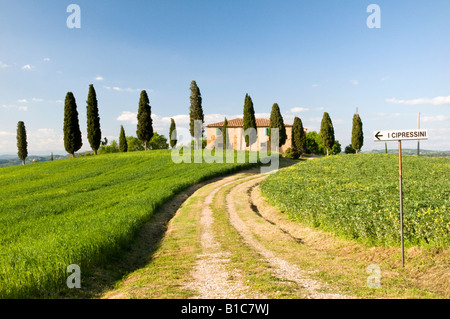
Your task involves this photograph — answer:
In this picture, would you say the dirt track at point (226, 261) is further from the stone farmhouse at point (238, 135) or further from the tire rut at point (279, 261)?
the stone farmhouse at point (238, 135)

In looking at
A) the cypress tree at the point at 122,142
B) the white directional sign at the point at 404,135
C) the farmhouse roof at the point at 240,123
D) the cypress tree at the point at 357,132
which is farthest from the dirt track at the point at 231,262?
the cypress tree at the point at 122,142

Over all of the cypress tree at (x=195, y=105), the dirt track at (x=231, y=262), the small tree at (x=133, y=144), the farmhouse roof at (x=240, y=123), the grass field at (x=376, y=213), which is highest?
the cypress tree at (x=195, y=105)

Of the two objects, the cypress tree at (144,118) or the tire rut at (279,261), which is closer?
the tire rut at (279,261)

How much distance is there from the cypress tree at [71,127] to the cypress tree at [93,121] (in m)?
2.56

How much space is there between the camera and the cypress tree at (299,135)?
226ft

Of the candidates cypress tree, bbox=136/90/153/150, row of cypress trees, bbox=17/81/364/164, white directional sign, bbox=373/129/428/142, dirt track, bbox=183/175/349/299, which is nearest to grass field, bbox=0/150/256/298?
dirt track, bbox=183/175/349/299

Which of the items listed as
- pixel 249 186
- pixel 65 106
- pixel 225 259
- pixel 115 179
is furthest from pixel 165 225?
pixel 65 106

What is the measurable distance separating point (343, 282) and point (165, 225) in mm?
11165

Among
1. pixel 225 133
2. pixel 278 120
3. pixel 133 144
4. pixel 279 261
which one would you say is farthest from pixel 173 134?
pixel 279 261

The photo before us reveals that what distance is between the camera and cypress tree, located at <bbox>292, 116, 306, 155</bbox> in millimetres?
68938

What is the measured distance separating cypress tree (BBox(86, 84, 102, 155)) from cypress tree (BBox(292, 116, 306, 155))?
45957 mm

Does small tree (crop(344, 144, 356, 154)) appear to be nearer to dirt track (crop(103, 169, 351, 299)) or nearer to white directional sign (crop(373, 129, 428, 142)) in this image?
dirt track (crop(103, 169, 351, 299))

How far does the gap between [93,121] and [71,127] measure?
15.7 ft
